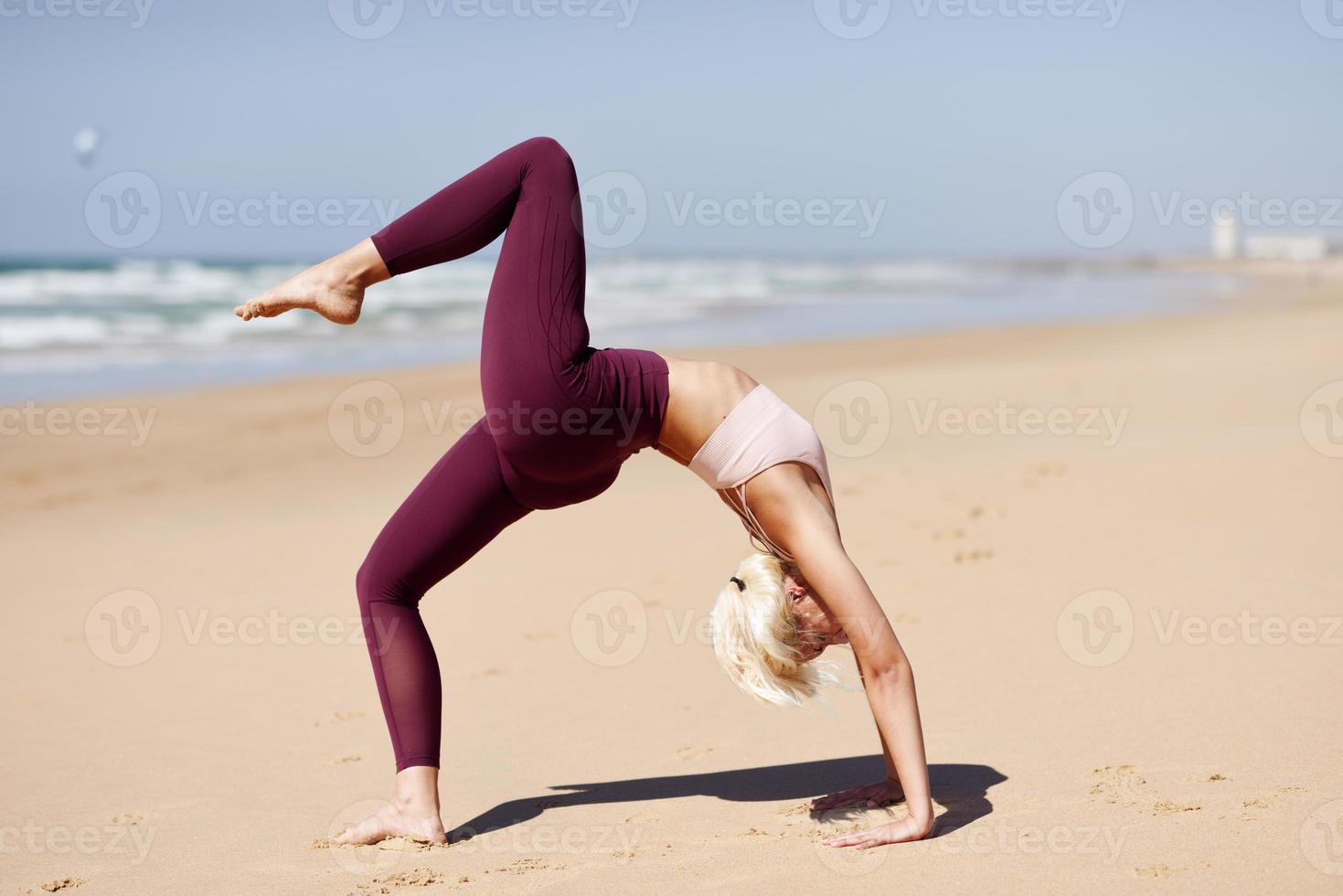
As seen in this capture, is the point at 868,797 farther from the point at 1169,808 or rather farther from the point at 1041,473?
the point at 1041,473

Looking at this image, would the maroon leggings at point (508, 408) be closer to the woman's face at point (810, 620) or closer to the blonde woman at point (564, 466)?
the blonde woman at point (564, 466)

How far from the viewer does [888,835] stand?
3.02 meters

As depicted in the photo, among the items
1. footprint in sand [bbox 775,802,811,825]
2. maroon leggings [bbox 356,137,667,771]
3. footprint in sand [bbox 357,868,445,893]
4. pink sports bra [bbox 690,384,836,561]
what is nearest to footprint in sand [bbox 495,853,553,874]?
footprint in sand [bbox 357,868,445,893]

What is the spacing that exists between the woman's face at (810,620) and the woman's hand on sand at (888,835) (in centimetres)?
48

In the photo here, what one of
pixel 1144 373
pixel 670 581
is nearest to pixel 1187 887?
pixel 670 581

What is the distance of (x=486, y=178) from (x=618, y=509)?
4.29 meters

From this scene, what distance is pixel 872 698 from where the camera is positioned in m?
3.17

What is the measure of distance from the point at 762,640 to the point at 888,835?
56cm

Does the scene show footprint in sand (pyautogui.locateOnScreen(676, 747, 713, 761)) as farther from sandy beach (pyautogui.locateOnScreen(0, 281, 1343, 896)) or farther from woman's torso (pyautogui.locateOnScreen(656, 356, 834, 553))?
woman's torso (pyautogui.locateOnScreen(656, 356, 834, 553))

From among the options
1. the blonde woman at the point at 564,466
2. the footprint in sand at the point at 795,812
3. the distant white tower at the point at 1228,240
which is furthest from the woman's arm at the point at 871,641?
the distant white tower at the point at 1228,240

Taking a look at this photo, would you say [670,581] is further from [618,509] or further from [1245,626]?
[1245,626]

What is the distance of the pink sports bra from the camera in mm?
3174

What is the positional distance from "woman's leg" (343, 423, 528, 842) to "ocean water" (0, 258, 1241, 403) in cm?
1081

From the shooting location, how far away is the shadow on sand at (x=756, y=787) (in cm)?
344
